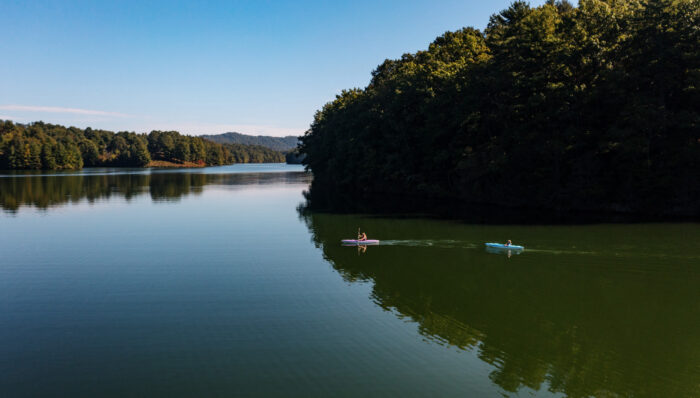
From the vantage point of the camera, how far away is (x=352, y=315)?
57.5 feet

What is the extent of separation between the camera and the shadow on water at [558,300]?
41.9 ft

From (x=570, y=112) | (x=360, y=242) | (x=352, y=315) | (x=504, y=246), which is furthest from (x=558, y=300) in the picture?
(x=570, y=112)

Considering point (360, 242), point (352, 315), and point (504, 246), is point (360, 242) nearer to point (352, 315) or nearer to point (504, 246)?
point (504, 246)

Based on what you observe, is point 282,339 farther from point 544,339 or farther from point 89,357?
point 544,339

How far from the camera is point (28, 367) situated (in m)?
13.1

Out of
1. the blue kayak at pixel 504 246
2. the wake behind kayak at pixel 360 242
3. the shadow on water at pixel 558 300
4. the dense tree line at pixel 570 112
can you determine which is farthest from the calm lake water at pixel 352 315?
the dense tree line at pixel 570 112

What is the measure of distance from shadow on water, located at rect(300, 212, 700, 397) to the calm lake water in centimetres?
8

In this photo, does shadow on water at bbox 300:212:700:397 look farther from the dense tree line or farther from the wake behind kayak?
the dense tree line

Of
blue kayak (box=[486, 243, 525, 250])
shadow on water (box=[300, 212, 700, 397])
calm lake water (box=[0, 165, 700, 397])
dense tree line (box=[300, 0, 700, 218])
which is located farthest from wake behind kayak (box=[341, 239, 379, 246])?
dense tree line (box=[300, 0, 700, 218])

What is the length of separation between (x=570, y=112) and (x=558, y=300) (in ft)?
100

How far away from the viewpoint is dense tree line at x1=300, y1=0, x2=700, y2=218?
3959cm

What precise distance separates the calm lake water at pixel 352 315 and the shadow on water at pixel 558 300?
0.27 feet

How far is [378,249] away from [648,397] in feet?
65.6

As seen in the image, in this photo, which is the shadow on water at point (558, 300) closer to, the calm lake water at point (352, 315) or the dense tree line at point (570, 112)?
the calm lake water at point (352, 315)
